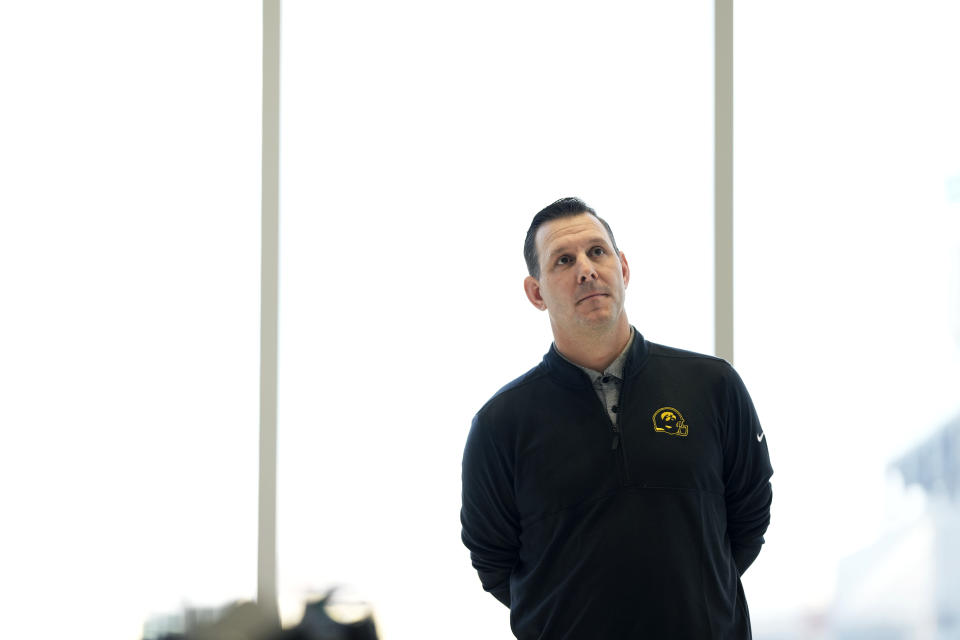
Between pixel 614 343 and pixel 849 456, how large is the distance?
1.02 meters

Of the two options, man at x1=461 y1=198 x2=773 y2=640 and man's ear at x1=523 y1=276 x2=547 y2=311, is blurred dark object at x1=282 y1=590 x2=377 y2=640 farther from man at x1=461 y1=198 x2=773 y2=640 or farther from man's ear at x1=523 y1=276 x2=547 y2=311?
man's ear at x1=523 y1=276 x2=547 y2=311

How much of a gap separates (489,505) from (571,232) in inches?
Answer: 19.5

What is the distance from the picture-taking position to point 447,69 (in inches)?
85.4

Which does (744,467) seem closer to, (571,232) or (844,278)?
(571,232)

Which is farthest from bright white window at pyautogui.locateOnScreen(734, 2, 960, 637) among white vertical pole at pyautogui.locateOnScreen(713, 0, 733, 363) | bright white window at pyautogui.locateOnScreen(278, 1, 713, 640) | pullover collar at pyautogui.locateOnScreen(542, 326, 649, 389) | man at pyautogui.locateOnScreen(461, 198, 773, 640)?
pullover collar at pyautogui.locateOnScreen(542, 326, 649, 389)

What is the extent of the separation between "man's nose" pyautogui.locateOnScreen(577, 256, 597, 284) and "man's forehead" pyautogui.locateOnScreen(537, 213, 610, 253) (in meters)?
0.05

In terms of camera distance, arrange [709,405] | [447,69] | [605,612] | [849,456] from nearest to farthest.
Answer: [605,612]
[709,405]
[849,456]
[447,69]

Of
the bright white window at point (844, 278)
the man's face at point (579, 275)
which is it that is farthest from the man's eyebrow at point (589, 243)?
the bright white window at point (844, 278)

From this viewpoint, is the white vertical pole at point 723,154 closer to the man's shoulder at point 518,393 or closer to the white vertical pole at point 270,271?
the man's shoulder at point 518,393

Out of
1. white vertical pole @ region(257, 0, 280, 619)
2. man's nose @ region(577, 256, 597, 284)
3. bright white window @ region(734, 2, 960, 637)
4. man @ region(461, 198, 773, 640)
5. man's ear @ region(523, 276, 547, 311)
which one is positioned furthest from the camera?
white vertical pole @ region(257, 0, 280, 619)

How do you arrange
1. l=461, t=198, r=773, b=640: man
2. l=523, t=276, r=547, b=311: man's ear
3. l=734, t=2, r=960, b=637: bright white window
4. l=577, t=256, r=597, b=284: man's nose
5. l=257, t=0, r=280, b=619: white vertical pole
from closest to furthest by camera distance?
l=461, t=198, r=773, b=640: man, l=577, t=256, r=597, b=284: man's nose, l=523, t=276, r=547, b=311: man's ear, l=734, t=2, r=960, b=637: bright white window, l=257, t=0, r=280, b=619: white vertical pole

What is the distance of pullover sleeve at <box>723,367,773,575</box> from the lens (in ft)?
4.47

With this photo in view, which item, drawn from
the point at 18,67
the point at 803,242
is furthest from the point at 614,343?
the point at 18,67

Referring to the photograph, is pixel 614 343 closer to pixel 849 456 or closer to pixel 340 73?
pixel 849 456
